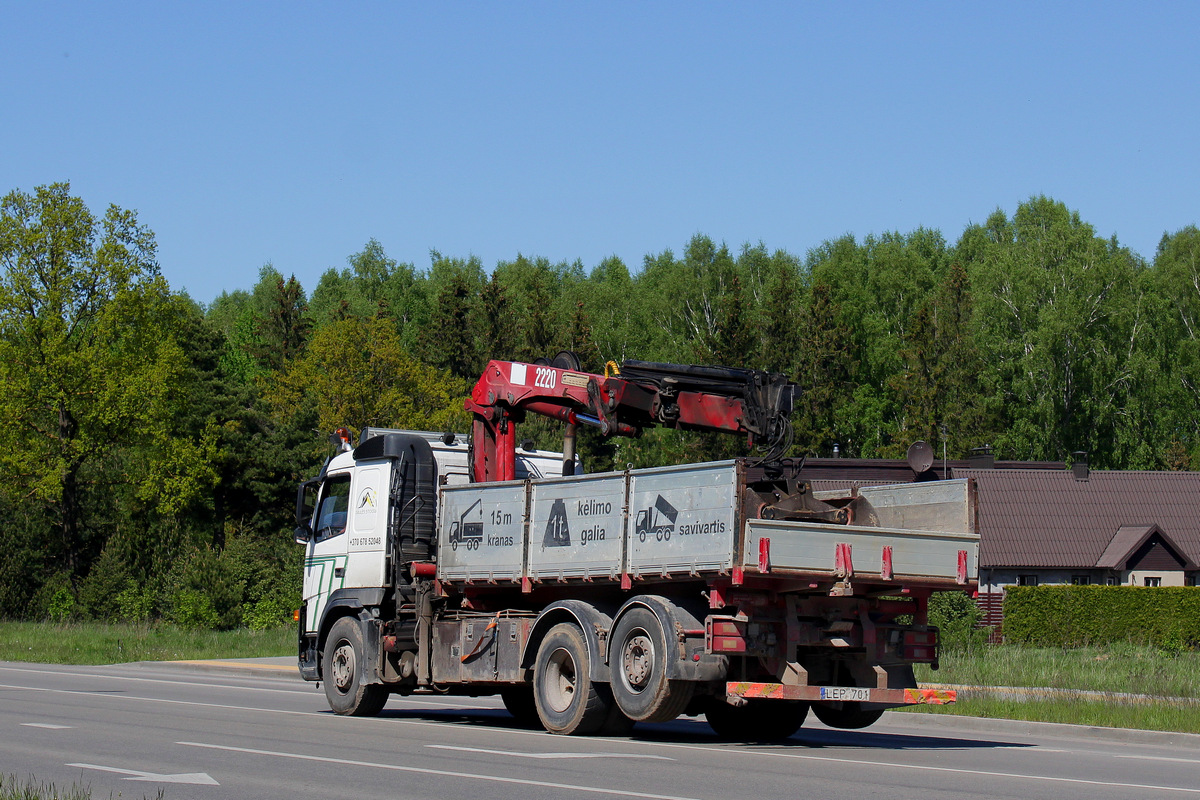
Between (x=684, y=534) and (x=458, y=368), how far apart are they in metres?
66.6

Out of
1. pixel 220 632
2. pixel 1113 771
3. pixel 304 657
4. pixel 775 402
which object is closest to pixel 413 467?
pixel 304 657

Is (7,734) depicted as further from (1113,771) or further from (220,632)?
(220,632)

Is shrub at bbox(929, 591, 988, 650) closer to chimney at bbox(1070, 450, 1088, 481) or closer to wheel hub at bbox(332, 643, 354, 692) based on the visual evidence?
wheel hub at bbox(332, 643, 354, 692)

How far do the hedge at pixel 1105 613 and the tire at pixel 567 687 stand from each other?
31569 mm

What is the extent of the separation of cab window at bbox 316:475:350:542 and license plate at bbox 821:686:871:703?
7088mm

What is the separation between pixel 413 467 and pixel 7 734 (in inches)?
217

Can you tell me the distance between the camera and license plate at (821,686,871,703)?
13.4 meters

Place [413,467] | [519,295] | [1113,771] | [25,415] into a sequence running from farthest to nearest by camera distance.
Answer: [519,295] < [25,415] < [413,467] < [1113,771]

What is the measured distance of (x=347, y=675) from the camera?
56.7 feet

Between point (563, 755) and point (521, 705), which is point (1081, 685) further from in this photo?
point (563, 755)

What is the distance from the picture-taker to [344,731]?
14.7 meters

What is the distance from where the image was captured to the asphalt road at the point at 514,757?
10.0 m

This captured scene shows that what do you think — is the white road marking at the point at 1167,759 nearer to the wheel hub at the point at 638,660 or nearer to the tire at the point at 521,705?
the wheel hub at the point at 638,660

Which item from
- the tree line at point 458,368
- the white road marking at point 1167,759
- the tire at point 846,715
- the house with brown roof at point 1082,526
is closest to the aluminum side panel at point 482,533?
the tire at point 846,715
